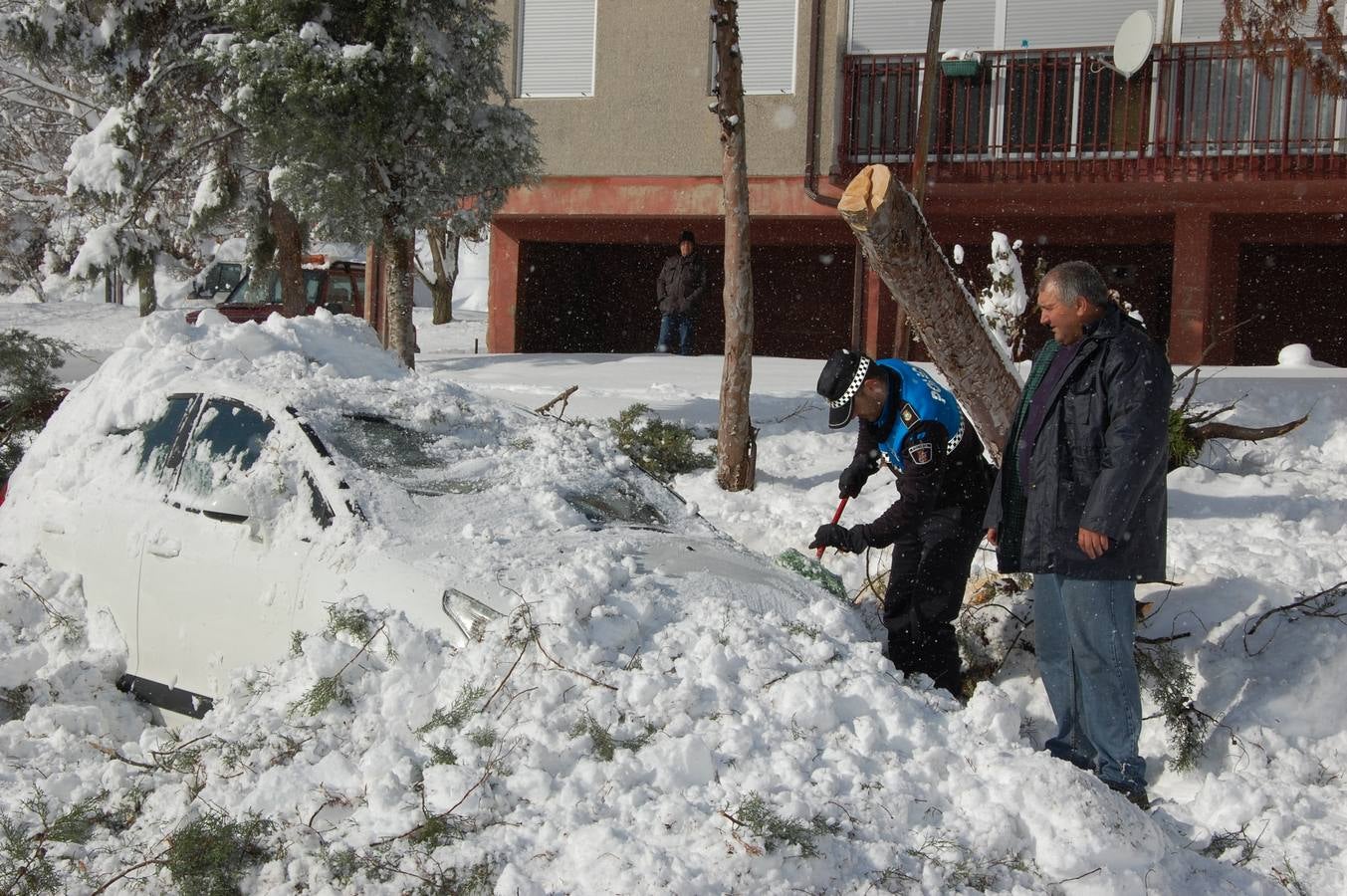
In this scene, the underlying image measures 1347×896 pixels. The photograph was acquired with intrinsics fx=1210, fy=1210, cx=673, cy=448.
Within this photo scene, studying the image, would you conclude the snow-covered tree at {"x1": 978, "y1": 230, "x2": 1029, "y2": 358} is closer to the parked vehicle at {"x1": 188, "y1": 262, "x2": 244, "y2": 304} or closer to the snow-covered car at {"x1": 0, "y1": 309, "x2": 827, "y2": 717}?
the snow-covered car at {"x1": 0, "y1": 309, "x2": 827, "y2": 717}

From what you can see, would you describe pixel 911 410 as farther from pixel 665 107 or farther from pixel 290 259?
pixel 290 259

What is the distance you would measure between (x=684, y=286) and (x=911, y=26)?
3.92 m

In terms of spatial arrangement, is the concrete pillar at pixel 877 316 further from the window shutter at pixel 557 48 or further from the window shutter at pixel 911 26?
the window shutter at pixel 557 48

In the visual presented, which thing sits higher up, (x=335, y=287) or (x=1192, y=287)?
Answer: (x=1192, y=287)

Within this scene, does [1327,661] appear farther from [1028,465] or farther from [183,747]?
[183,747]

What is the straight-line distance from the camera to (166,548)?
4.41 metres

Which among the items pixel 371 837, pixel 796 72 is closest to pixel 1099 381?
pixel 371 837

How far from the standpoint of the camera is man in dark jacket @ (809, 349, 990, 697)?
15.6ft

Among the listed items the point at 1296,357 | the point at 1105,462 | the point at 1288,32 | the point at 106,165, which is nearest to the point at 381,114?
the point at 106,165

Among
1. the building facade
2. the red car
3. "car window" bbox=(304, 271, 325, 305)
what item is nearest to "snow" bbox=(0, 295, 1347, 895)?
the building facade

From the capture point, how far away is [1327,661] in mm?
4680

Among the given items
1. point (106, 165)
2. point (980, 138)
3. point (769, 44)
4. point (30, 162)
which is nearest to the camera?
point (106, 165)

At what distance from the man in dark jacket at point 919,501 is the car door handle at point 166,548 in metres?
2.47

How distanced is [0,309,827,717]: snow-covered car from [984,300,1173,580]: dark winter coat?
89 cm
